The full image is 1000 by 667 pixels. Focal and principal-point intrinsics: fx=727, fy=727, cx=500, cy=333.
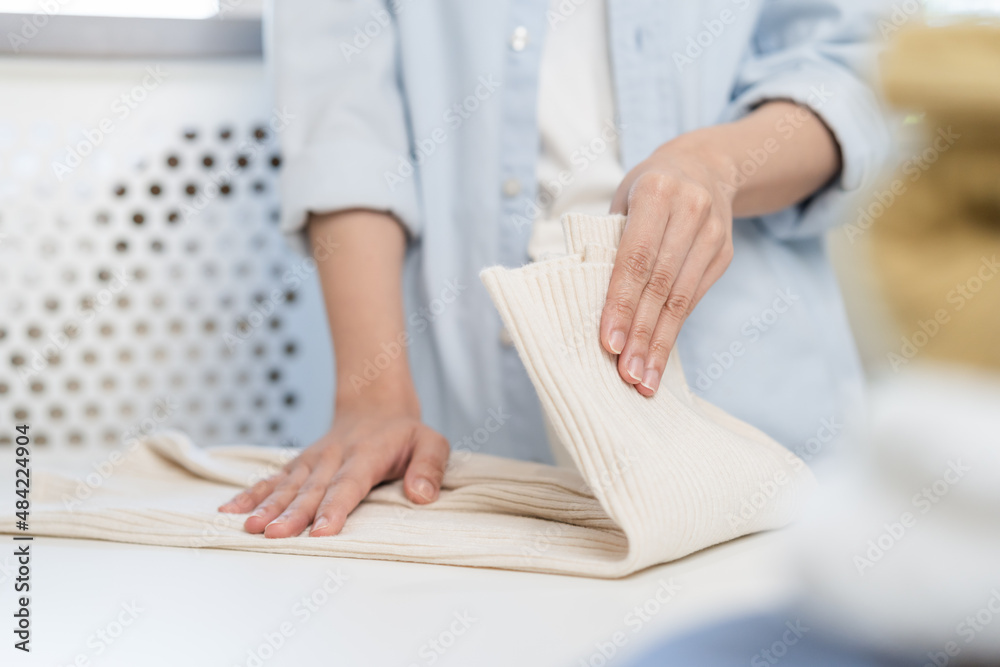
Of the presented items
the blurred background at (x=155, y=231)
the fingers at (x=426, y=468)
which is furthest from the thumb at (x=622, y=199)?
the blurred background at (x=155, y=231)

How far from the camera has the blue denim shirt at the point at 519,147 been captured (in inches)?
25.5

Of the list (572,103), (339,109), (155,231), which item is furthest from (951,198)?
(155,231)

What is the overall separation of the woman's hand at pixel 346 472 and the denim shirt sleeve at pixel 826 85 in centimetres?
38

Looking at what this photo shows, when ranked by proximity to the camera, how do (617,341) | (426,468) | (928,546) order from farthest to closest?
(426,468)
(617,341)
(928,546)

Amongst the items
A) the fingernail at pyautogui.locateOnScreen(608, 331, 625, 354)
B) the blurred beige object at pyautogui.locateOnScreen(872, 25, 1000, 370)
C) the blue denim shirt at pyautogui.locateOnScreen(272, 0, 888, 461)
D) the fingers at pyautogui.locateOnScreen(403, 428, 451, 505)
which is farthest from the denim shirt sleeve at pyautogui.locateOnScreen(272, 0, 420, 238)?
the blurred beige object at pyautogui.locateOnScreen(872, 25, 1000, 370)

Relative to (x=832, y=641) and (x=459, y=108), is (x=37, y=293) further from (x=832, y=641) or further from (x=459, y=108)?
(x=832, y=641)

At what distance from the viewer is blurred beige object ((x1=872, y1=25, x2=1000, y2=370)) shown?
65cm

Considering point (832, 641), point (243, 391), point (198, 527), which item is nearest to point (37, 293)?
point (243, 391)

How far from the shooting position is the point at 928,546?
27cm

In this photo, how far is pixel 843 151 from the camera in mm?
620

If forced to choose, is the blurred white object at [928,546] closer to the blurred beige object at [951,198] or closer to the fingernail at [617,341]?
the fingernail at [617,341]

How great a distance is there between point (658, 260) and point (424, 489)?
205 millimetres

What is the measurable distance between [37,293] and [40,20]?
10.3 inches

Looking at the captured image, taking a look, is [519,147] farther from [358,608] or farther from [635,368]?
[358,608]
